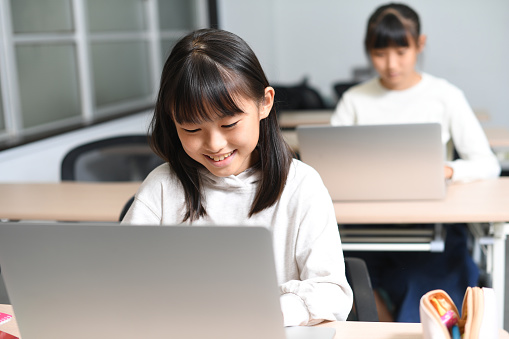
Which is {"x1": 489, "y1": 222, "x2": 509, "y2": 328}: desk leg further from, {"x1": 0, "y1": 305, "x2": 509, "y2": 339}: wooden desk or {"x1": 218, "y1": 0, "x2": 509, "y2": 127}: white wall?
{"x1": 218, "y1": 0, "x2": 509, "y2": 127}: white wall

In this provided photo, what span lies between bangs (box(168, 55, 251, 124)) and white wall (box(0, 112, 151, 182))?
146 cm

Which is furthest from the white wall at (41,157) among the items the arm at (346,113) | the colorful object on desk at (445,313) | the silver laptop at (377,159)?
the colorful object on desk at (445,313)

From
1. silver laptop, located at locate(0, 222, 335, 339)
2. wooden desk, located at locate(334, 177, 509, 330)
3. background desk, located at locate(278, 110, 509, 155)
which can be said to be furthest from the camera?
background desk, located at locate(278, 110, 509, 155)

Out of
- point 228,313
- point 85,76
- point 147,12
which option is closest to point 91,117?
point 85,76

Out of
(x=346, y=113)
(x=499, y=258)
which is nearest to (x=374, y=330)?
(x=499, y=258)

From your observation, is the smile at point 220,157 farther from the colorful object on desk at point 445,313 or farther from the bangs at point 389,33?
the bangs at point 389,33

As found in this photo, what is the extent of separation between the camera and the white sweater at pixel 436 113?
2.02 m

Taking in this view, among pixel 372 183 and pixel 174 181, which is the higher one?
pixel 174 181

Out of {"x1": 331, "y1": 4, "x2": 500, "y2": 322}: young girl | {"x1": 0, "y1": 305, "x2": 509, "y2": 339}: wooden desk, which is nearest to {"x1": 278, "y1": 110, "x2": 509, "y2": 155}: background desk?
{"x1": 331, "y1": 4, "x2": 500, "y2": 322}: young girl

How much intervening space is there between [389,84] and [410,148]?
67 centimetres

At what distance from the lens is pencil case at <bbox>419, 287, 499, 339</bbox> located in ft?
2.71

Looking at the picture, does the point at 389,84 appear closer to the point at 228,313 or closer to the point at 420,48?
the point at 420,48

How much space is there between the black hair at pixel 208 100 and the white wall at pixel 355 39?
14.1 feet

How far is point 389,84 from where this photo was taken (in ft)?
7.59
